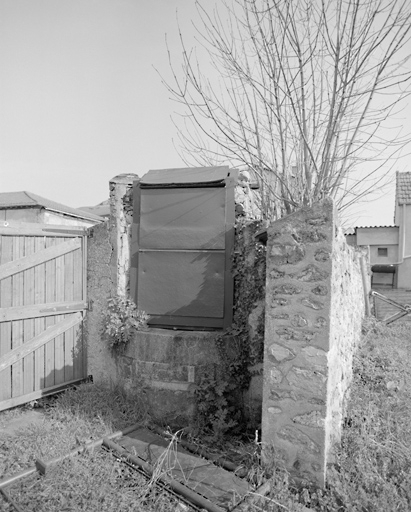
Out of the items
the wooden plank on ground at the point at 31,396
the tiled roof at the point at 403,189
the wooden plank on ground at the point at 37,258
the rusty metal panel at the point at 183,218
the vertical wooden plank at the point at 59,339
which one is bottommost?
the wooden plank on ground at the point at 31,396

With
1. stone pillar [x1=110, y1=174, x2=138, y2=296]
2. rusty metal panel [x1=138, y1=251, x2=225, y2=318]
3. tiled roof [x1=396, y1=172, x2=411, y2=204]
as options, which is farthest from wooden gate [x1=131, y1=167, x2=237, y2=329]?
Result: tiled roof [x1=396, y1=172, x2=411, y2=204]

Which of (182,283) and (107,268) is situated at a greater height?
(107,268)

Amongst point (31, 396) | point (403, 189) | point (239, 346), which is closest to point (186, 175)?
point (239, 346)

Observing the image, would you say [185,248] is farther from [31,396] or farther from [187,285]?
[31,396]

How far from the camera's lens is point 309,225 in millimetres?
3395

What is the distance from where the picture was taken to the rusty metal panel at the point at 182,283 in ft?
17.1

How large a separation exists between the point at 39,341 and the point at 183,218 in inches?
104

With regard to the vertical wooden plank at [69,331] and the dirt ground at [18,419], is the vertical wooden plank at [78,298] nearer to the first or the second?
→ the vertical wooden plank at [69,331]

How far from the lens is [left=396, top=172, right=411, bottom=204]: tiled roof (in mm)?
17125

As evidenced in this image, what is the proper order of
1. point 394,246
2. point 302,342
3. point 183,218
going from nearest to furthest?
point 302,342 → point 183,218 → point 394,246

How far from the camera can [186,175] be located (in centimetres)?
557

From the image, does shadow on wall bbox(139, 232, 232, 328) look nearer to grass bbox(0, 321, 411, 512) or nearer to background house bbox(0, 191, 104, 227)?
grass bbox(0, 321, 411, 512)

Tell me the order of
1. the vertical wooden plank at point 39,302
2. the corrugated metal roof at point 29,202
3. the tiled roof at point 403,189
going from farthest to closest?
the tiled roof at point 403,189 → the corrugated metal roof at point 29,202 → the vertical wooden plank at point 39,302

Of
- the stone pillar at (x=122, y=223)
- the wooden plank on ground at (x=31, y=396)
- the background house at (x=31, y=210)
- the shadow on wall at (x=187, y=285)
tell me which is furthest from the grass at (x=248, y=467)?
the background house at (x=31, y=210)
